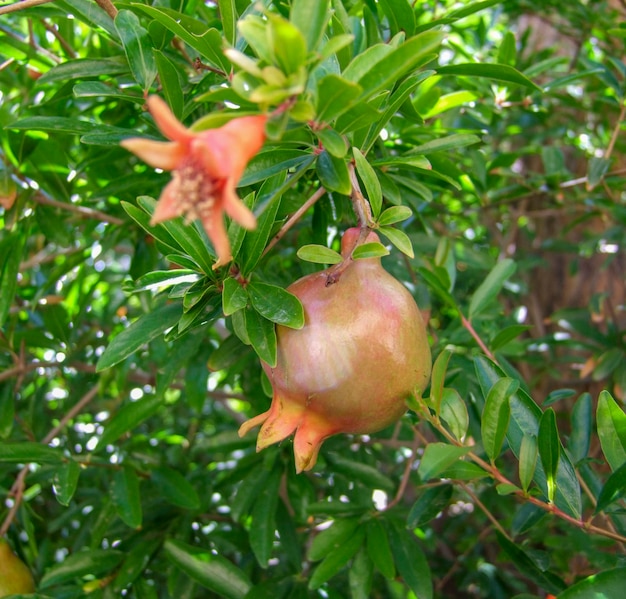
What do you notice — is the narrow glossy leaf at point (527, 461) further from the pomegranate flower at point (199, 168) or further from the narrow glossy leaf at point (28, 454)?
the narrow glossy leaf at point (28, 454)

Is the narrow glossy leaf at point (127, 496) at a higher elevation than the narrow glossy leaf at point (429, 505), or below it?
below

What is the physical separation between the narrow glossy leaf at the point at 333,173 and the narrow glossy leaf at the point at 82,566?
0.77 meters

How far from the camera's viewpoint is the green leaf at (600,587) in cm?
65

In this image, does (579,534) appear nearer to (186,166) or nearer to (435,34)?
(435,34)

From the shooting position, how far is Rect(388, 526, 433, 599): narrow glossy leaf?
1.00 meters

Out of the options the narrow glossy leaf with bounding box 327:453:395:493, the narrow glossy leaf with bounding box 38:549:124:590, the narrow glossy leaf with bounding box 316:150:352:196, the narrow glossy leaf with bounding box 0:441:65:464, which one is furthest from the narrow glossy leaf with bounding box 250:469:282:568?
the narrow glossy leaf with bounding box 316:150:352:196

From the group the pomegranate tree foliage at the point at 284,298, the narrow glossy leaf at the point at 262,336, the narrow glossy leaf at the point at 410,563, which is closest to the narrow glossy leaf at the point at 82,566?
the pomegranate tree foliage at the point at 284,298

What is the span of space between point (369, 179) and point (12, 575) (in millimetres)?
842

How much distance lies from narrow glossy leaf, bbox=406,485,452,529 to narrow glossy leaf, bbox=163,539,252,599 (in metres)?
0.28

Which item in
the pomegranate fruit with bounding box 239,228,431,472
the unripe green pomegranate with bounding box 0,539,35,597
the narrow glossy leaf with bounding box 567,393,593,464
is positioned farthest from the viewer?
the unripe green pomegranate with bounding box 0,539,35,597

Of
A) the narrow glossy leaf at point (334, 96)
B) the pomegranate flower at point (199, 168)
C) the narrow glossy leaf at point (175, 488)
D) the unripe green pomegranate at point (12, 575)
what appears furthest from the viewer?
the narrow glossy leaf at point (175, 488)

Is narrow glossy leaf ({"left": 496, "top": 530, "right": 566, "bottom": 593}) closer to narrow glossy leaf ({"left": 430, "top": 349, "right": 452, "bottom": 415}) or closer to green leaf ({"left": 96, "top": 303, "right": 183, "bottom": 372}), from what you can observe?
narrow glossy leaf ({"left": 430, "top": 349, "right": 452, "bottom": 415})

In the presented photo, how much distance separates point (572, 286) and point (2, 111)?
1752 millimetres

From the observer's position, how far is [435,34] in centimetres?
57
